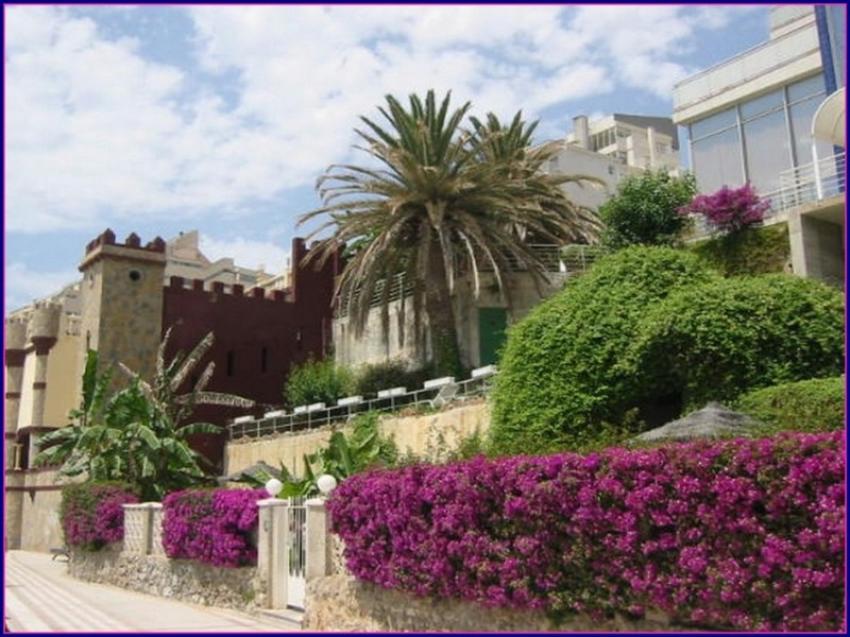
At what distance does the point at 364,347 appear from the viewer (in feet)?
96.8

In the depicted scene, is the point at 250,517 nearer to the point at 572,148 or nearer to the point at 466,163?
the point at 466,163

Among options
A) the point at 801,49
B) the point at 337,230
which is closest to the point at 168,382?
the point at 337,230

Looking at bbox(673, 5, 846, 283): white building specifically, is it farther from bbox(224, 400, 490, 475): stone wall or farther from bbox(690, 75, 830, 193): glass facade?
bbox(224, 400, 490, 475): stone wall

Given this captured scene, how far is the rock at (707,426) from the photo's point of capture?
34.4 feet

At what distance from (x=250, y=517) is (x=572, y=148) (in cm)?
3905

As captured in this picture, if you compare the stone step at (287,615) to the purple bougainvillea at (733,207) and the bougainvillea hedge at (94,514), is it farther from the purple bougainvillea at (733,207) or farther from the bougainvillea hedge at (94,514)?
the purple bougainvillea at (733,207)

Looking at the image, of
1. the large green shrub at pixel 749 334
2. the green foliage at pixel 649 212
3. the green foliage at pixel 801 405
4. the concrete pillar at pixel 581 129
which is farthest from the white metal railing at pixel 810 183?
the concrete pillar at pixel 581 129

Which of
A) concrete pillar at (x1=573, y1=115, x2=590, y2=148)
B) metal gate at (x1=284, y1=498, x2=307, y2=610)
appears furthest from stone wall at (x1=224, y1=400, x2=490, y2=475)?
concrete pillar at (x1=573, y1=115, x2=590, y2=148)

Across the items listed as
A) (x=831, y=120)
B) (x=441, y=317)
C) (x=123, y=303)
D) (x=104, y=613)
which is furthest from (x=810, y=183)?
(x=123, y=303)

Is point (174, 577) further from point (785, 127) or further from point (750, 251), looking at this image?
point (785, 127)

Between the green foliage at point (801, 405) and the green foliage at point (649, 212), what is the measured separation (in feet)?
32.0

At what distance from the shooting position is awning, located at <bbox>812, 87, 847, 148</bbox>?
15062mm

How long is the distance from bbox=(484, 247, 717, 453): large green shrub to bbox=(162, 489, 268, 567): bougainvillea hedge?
15.2ft

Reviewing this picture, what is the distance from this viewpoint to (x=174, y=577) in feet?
51.6
